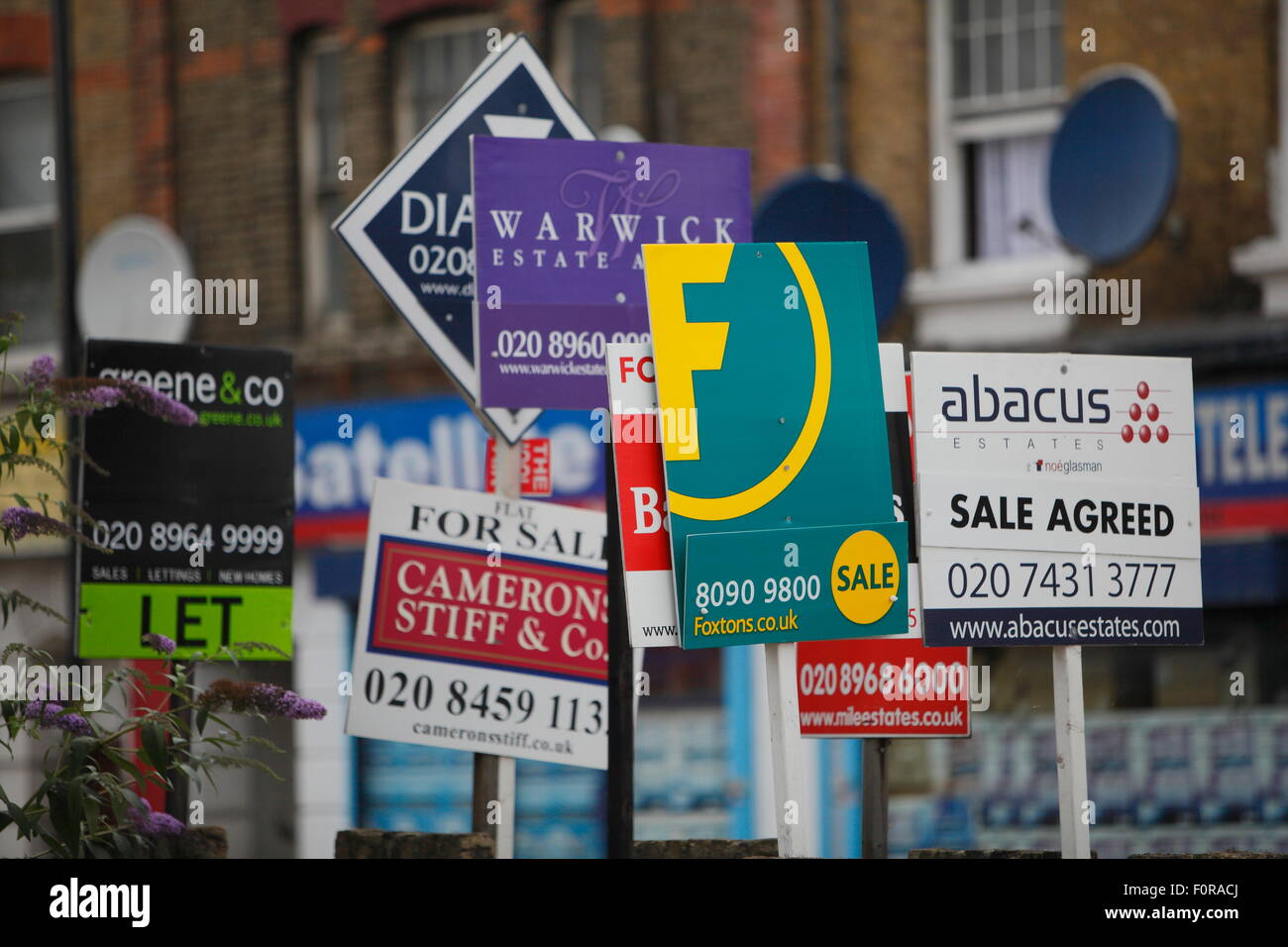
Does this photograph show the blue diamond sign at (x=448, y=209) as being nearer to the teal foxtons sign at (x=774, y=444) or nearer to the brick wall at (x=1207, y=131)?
the teal foxtons sign at (x=774, y=444)

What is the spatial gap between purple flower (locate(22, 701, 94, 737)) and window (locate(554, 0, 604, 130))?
35.6 ft

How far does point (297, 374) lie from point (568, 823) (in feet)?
14.5

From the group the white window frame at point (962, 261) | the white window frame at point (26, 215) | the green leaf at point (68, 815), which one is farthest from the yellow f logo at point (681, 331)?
the white window frame at point (26, 215)

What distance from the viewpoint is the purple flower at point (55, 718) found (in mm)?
5496

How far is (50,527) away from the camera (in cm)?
568

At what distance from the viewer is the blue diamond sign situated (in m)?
6.75

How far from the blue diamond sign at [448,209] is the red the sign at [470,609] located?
18.2 inches

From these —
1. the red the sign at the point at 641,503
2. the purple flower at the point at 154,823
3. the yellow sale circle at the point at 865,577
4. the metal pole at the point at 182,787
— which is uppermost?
the red the sign at the point at 641,503

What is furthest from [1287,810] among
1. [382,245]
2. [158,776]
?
[158,776]

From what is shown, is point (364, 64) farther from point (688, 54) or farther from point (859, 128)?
point (859, 128)

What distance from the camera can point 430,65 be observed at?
16656 mm

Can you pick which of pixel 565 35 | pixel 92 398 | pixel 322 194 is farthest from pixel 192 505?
pixel 322 194

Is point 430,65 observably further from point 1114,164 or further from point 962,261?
point 1114,164

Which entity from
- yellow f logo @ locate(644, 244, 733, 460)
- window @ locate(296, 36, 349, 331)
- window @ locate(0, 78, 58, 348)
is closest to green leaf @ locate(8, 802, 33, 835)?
yellow f logo @ locate(644, 244, 733, 460)
